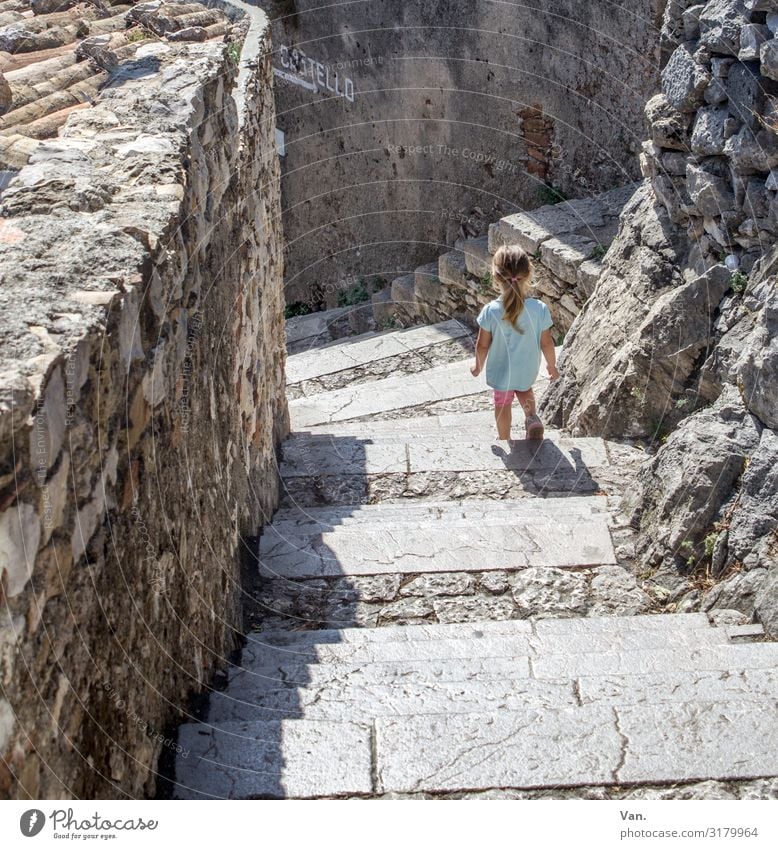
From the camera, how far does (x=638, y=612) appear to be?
3.37m

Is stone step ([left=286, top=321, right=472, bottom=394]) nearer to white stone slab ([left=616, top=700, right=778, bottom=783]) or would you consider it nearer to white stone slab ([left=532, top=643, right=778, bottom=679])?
white stone slab ([left=532, top=643, right=778, bottom=679])

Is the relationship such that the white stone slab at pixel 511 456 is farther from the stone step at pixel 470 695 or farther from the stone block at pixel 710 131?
the stone step at pixel 470 695

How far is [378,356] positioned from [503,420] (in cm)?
327

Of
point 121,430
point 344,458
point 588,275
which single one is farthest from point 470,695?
point 588,275

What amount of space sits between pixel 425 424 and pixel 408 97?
15.1ft

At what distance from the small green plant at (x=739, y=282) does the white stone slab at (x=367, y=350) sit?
4356 mm

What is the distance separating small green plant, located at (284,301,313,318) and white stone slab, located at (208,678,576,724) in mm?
8682

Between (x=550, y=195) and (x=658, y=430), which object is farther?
(x=550, y=195)

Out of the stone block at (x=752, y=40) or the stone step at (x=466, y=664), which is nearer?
the stone step at (x=466, y=664)

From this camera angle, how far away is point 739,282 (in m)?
4.01

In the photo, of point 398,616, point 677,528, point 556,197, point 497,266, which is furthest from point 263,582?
point 556,197

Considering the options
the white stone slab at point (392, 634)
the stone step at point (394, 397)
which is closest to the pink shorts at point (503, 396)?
the stone step at point (394, 397)

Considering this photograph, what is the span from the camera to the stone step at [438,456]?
463 cm

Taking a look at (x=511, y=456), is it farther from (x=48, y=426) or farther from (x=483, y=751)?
(x=48, y=426)
